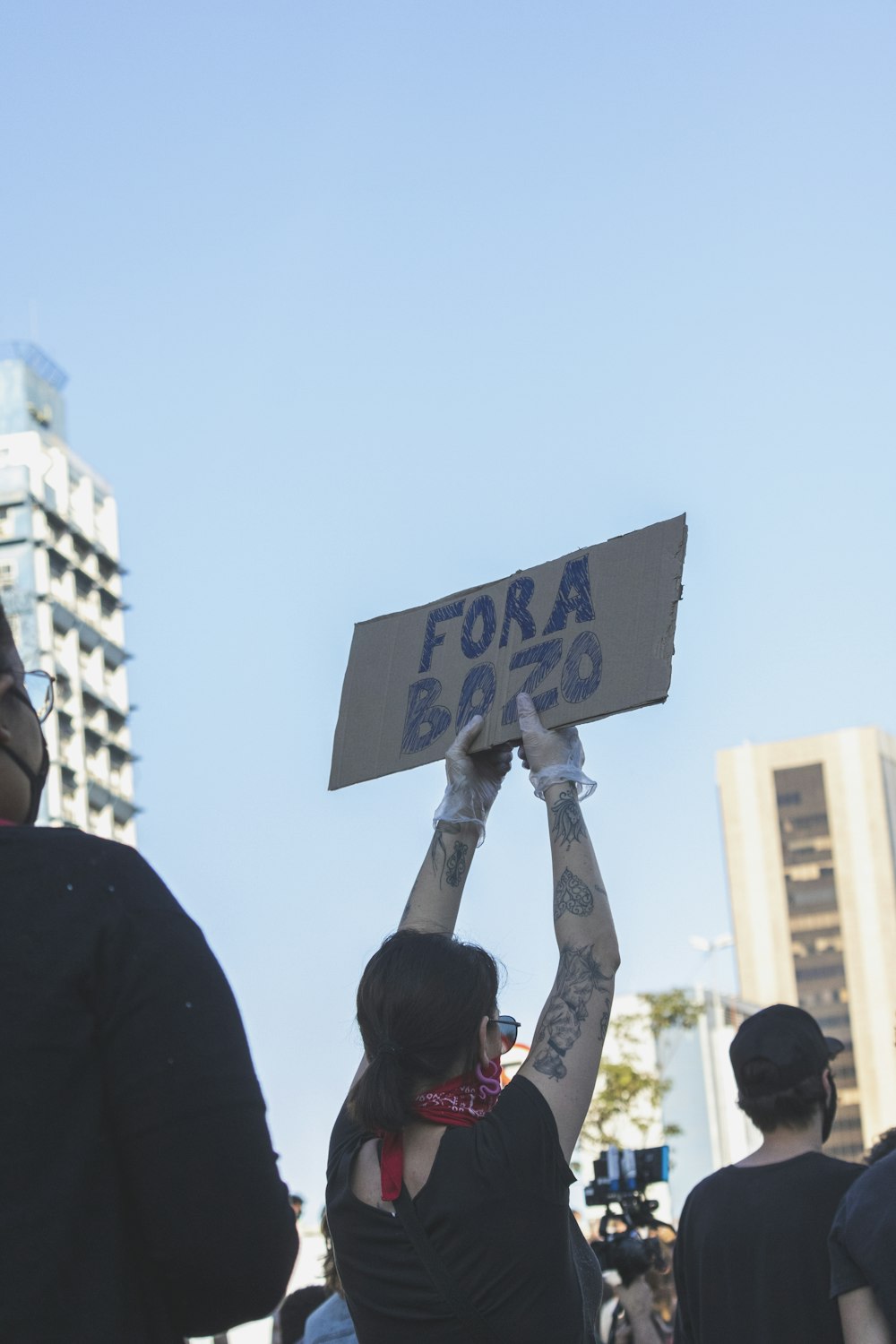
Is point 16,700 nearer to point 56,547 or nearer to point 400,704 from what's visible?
point 400,704

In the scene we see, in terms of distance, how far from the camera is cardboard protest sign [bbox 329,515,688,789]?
3.40 metres

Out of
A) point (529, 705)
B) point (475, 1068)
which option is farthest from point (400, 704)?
point (475, 1068)

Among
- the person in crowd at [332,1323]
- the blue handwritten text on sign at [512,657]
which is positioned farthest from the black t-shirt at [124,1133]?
the person in crowd at [332,1323]

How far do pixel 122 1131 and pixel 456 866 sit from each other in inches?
69.3

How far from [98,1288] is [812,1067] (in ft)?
8.42

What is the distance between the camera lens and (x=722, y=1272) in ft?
12.5

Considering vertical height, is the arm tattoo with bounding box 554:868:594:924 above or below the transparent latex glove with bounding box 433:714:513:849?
below

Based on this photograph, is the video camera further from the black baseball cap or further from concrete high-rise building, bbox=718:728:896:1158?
concrete high-rise building, bbox=718:728:896:1158

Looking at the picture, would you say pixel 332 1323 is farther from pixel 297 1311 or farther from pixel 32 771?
pixel 32 771

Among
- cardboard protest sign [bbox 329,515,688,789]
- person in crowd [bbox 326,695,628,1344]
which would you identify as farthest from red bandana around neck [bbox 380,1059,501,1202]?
cardboard protest sign [bbox 329,515,688,789]

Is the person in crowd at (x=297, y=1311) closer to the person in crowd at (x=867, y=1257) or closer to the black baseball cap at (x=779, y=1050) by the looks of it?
the black baseball cap at (x=779, y=1050)

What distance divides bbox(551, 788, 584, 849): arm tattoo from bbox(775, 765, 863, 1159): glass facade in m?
113

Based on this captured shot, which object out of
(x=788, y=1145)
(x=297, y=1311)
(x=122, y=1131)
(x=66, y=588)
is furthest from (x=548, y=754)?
(x=66, y=588)

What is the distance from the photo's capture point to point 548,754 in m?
3.35
